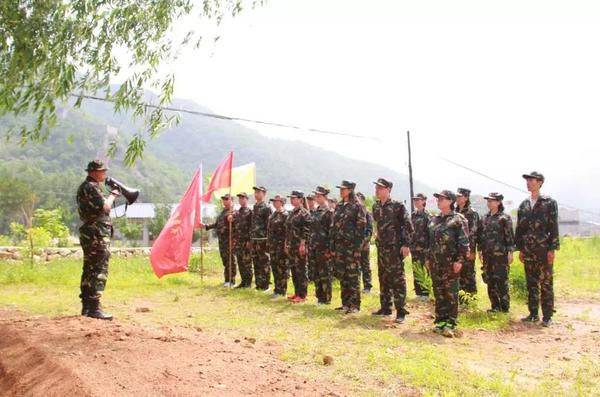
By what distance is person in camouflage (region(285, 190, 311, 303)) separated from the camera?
915 cm

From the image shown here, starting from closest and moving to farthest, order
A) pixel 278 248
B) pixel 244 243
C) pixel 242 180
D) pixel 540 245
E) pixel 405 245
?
1. pixel 540 245
2. pixel 405 245
3. pixel 278 248
4. pixel 244 243
5. pixel 242 180

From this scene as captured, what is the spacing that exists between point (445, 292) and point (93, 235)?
4344mm

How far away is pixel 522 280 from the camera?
8.71 m

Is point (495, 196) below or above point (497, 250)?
above

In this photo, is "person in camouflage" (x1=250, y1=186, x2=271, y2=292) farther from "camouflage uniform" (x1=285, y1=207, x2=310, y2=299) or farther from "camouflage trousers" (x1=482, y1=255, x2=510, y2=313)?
"camouflage trousers" (x1=482, y1=255, x2=510, y2=313)

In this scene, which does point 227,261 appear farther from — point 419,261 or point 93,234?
point 93,234

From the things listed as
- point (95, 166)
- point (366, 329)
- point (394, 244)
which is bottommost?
point (366, 329)

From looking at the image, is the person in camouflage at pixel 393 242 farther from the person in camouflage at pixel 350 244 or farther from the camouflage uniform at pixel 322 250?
the camouflage uniform at pixel 322 250

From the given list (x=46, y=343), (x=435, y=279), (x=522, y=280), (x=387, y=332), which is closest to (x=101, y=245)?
(x=46, y=343)

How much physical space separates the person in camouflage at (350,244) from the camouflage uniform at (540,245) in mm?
2273

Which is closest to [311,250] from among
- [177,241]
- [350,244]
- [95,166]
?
[350,244]

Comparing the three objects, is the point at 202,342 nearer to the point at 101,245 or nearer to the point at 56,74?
the point at 101,245

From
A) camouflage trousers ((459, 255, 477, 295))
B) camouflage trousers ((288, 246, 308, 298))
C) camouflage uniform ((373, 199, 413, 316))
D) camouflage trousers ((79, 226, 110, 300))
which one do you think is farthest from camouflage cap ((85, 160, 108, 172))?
camouflage trousers ((459, 255, 477, 295))

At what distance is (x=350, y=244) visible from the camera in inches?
306
